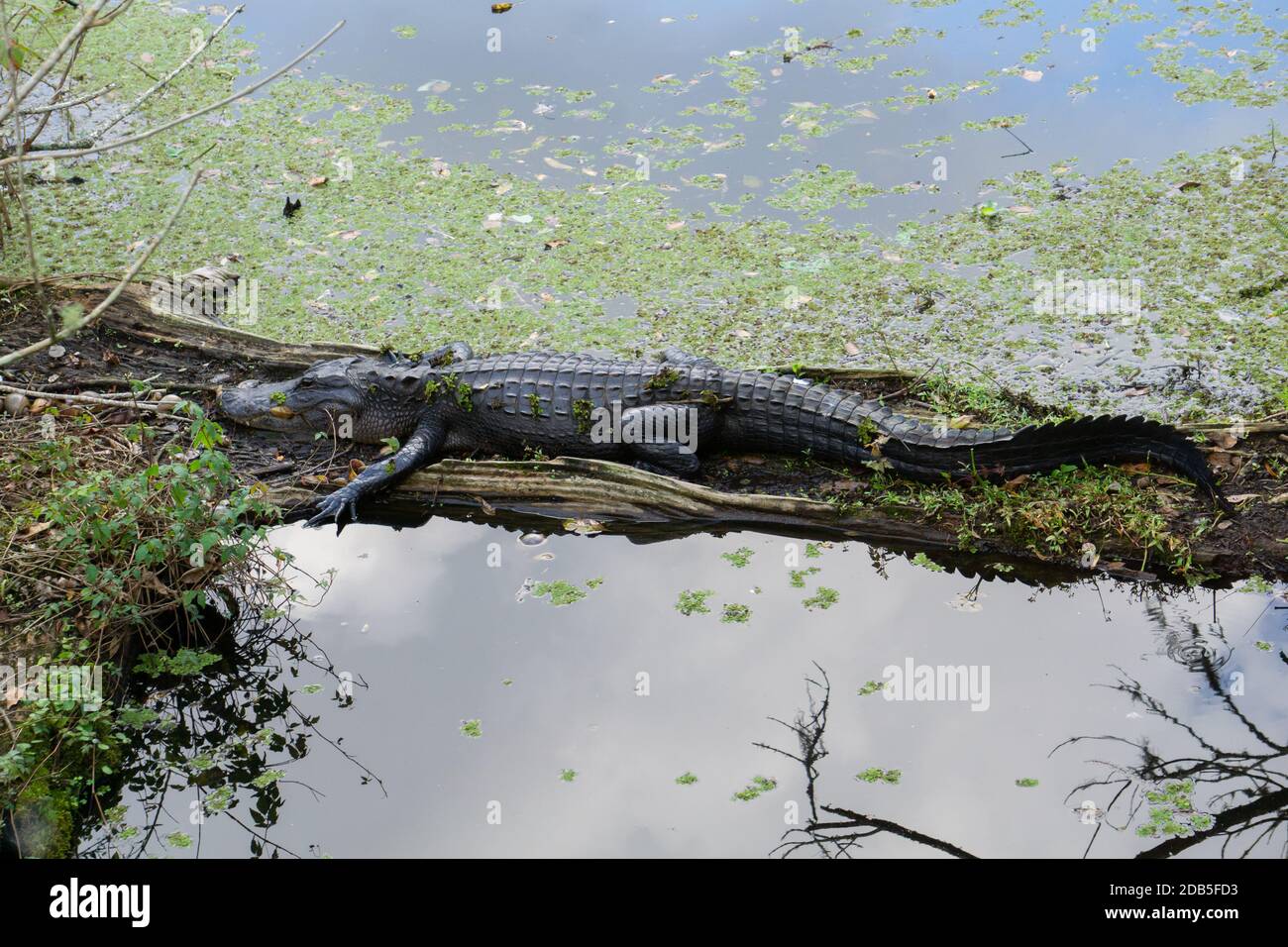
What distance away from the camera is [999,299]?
669 cm

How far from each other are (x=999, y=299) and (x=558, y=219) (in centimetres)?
296

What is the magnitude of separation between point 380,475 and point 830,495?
7.45ft

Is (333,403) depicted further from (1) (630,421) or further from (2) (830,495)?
(2) (830,495)

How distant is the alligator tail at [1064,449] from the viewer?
5141 mm

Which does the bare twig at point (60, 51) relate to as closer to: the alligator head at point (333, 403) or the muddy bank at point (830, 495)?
the muddy bank at point (830, 495)

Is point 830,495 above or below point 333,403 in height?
below

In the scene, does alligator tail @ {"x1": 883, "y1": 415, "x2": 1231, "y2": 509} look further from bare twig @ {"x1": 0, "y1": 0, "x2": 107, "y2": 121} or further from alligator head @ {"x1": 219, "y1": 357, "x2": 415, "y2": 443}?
bare twig @ {"x1": 0, "y1": 0, "x2": 107, "y2": 121}

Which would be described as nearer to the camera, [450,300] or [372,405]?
[372,405]

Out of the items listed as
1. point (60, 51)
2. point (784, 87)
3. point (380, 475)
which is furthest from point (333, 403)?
point (784, 87)

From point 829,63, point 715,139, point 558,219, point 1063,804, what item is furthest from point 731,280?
point 1063,804

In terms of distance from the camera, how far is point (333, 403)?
6250 mm

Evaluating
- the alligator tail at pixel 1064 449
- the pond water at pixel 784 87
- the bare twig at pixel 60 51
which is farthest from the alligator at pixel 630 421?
the bare twig at pixel 60 51

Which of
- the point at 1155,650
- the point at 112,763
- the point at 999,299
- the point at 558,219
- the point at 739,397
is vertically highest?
the point at 558,219
